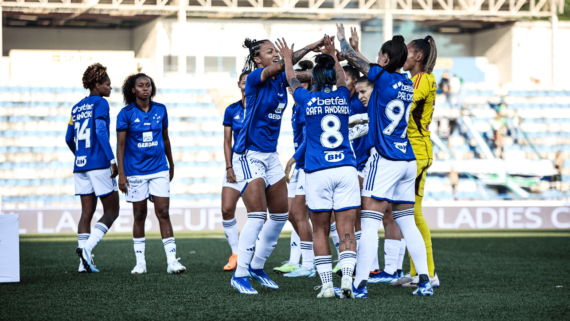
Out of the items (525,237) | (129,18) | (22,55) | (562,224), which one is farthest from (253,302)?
(129,18)

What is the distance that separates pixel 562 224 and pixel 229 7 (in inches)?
566

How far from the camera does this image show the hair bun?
4.64 m

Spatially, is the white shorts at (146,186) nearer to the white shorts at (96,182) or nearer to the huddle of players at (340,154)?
the white shorts at (96,182)

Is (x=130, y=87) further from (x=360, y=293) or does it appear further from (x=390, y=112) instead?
(x=360, y=293)

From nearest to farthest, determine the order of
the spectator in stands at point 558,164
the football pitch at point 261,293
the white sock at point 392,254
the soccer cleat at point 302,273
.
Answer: the football pitch at point 261,293 < the white sock at point 392,254 < the soccer cleat at point 302,273 < the spectator in stands at point 558,164

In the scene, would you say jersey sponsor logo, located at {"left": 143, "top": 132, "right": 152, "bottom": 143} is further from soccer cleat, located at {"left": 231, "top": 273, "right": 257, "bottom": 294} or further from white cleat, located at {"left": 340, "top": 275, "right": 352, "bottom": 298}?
white cleat, located at {"left": 340, "top": 275, "right": 352, "bottom": 298}

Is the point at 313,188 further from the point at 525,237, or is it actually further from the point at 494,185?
the point at 494,185

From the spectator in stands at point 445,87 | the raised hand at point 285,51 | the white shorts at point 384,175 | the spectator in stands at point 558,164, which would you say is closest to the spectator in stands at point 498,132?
the spectator in stands at point 558,164

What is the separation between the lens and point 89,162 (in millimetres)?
6871

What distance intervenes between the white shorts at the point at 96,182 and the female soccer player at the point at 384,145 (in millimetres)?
3107

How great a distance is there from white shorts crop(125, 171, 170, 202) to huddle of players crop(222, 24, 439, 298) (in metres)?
1.64

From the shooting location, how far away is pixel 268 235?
Answer: 17.5ft

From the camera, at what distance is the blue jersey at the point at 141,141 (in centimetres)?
666

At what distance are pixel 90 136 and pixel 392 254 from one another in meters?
3.34
